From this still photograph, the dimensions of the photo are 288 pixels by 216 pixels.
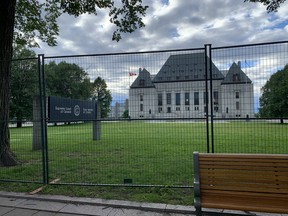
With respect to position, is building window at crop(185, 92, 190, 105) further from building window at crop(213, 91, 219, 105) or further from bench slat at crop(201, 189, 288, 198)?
bench slat at crop(201, 189, 288, 198)

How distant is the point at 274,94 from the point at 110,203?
3790 mm

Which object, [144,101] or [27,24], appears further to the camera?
[27,24]

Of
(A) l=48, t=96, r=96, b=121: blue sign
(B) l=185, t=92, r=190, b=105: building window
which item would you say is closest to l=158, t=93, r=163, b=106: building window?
(B) l=185, t=92, r=190, b=105: building window

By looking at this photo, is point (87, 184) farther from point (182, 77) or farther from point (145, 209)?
point (182, 77)

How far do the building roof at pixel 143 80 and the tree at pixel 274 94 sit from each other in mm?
2217

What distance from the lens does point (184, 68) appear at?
17.6 feet

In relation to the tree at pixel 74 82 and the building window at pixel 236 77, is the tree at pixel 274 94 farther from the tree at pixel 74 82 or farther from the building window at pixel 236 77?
the tree at pixel 74 82

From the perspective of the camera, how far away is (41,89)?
602 cm

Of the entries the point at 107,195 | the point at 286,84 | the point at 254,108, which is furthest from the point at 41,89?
the point at 286,84

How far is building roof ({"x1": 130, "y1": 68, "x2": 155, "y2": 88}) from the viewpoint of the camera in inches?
219

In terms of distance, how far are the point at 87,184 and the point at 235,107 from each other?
11.5ft

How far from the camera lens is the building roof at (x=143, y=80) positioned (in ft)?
18.2

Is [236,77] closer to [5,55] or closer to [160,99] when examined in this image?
[160,99]

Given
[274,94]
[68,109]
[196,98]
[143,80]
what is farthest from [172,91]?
[68,109]
